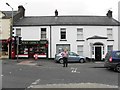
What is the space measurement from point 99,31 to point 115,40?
101 inches

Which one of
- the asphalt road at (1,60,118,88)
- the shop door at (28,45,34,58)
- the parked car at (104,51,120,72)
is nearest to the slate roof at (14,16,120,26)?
the shop door at (28,45,34,58)

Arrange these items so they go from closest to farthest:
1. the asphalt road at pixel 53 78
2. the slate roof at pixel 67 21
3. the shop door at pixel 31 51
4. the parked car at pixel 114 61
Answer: the asphalt road at pixel 53 78, the parked car at pixel 114 61, the slate roof at pixel 67 21, the shop door at pixel 31 51

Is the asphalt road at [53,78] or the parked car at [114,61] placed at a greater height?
the parked car at [114,61]

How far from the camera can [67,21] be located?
45344mm

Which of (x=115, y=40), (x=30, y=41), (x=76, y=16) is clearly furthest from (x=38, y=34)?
(x=115, y=40)

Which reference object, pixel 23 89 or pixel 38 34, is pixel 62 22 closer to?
pixel 38 34

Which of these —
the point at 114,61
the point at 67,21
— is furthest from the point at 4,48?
the point at 114,61

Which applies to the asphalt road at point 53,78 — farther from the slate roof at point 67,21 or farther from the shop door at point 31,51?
the slate roof at point 67,21

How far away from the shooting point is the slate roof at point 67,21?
44125 millimetres

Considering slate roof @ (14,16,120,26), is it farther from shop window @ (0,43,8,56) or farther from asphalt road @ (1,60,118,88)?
asphalt road @ (1,60,118,88)

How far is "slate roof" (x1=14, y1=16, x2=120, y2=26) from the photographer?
44.1 meters

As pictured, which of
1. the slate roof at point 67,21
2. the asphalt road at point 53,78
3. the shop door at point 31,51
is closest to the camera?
the asphalt road at point 53,78

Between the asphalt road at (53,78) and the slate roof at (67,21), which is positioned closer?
the asphalt road at (53,78)

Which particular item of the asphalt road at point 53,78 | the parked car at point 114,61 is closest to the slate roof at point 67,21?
the parked car at point 114,61
